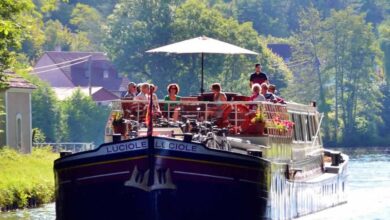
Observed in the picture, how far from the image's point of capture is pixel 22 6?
44.3 m

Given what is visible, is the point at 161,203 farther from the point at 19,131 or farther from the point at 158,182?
the point at 19,131

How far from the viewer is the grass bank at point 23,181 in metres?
43.5

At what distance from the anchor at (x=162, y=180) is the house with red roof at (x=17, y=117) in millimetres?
32989

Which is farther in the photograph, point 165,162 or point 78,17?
point 78,17

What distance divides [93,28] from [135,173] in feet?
475

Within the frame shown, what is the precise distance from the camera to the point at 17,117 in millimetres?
65375

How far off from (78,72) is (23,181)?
3679 inches

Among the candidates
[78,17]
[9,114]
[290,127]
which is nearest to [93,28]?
[78,17]

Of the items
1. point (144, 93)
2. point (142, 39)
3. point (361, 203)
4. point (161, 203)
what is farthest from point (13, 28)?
point (142, 39)

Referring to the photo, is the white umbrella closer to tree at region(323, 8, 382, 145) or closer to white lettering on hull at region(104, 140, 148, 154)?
white lettering on hull at region(104, 140, 148, 154)

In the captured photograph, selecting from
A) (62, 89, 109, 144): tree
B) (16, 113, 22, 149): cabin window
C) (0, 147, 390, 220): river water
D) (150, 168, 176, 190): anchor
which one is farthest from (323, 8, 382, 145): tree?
(150, 168, 176, 190): anchor

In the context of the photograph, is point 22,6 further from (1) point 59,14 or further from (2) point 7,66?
(1) point 59,14

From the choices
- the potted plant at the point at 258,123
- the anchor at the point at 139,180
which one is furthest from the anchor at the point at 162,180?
the potted plant at the point at 258,123

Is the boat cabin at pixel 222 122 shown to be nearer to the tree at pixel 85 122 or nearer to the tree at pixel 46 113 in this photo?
the tree at pixel 46 113
